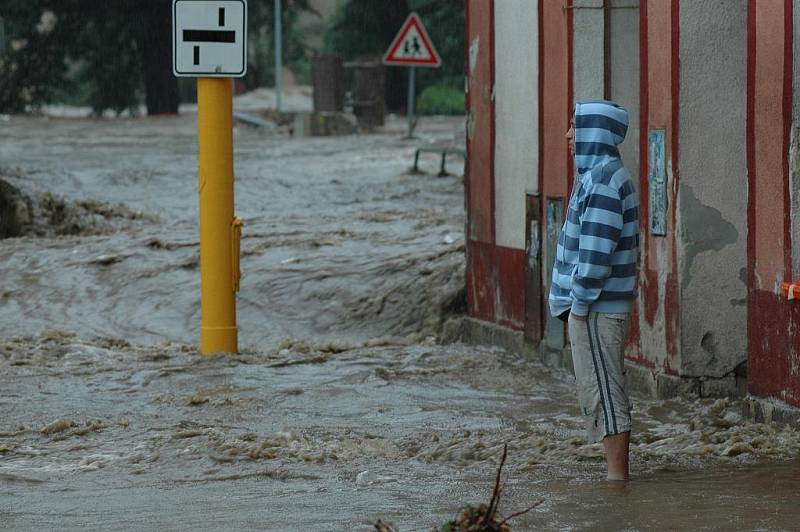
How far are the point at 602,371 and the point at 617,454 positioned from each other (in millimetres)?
347

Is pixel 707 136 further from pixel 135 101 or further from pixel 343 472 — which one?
pixel 135 101

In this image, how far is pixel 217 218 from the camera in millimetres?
10836

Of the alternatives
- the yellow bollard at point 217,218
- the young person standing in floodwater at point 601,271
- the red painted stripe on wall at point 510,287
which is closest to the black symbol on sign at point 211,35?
the yellow bollard at point 217,218

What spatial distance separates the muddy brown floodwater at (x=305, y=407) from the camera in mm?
6250

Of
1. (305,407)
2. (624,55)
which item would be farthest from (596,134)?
(624,55)

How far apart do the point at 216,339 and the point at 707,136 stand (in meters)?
3.85

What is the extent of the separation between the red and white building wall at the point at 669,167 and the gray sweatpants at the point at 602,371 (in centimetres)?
129

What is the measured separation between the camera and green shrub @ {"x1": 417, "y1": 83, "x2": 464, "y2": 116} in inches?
1694

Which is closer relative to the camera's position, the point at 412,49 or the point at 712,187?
the point at 712,187

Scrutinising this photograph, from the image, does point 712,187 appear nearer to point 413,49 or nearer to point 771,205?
point 771,205

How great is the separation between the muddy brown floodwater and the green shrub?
24.1m

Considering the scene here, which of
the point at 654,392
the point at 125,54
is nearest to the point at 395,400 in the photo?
the point at 654,392

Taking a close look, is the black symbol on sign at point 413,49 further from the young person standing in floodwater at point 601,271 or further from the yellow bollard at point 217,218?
the young person standing in floodwater at point 601,271

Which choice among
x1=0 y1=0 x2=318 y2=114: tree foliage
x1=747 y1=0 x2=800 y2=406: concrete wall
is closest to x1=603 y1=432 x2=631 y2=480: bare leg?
x1=747 y1=0 x2=800 y2=406: concrete wall
